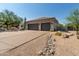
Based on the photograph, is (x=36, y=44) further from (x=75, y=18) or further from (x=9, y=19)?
(x=75, y=18)

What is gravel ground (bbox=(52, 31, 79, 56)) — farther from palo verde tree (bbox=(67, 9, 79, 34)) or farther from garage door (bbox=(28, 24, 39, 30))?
garage door (bbox=(28, 24, 39, 30))

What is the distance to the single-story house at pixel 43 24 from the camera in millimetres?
2768

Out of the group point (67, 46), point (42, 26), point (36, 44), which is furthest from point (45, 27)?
point (67, 46)

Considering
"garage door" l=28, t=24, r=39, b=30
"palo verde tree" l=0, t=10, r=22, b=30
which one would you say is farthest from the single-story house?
"palo verde tree" l=0, t=10, r=22, b=30

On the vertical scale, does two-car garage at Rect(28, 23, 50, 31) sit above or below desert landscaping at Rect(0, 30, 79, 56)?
above

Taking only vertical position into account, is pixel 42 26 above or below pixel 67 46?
above

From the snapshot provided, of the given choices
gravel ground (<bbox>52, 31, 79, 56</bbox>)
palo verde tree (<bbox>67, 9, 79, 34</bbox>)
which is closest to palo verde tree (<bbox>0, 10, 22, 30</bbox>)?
gravel ground (<bbox>52, 31, 79, 56</bbox>)

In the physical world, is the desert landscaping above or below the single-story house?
below

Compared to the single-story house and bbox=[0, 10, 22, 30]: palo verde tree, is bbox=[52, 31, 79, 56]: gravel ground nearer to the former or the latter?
the single-story house

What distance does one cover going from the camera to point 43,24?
110 inches

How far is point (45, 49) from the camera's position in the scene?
2732 mm

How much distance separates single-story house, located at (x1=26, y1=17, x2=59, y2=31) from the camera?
277cm

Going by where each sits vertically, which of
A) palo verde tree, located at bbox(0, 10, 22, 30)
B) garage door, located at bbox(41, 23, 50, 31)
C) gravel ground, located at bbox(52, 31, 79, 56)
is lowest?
gravel ground, located at bbox(52, 31, 79, 56)

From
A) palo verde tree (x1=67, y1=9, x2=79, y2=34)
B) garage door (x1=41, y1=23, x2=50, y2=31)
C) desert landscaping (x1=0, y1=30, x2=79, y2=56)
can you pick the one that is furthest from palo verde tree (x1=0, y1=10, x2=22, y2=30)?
palo verde tree (x1=67, y1=9, x2=79, y2=34)
